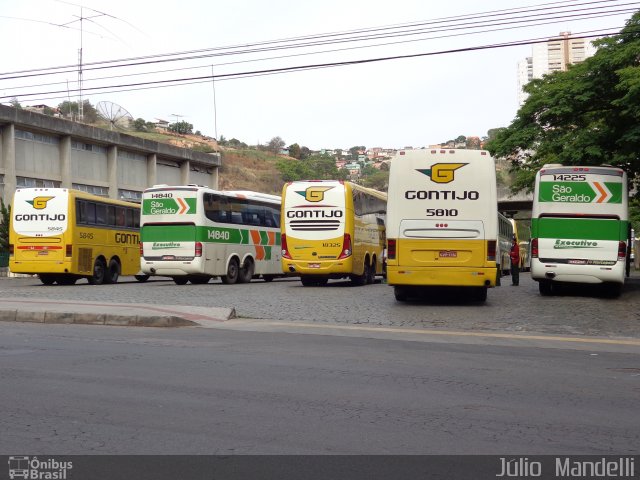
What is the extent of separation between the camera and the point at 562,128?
25.2 m

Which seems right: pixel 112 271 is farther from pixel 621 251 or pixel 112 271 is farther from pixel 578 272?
pixel 621 251

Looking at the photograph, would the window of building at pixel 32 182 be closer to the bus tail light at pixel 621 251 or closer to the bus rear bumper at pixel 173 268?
the bus rear bumper at pixel 173 268

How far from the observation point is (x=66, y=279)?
31906 millimetres

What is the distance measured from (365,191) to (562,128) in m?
8.26

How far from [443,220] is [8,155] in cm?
3573

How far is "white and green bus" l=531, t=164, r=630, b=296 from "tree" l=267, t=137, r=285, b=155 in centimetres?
14267

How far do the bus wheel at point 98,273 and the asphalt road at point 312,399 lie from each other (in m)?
19.7

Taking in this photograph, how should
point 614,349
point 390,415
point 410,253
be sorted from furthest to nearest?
point 410,253 → point 614,349 → point 390,415

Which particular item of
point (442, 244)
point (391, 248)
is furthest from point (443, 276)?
point (391, 248)

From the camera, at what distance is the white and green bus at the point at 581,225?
850 inches

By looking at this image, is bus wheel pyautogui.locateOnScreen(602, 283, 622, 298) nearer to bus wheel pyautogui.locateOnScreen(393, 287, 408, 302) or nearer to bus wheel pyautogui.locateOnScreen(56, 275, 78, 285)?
bus wheel pyautogui.locateOnScreen(393, 287, 408, 302)
